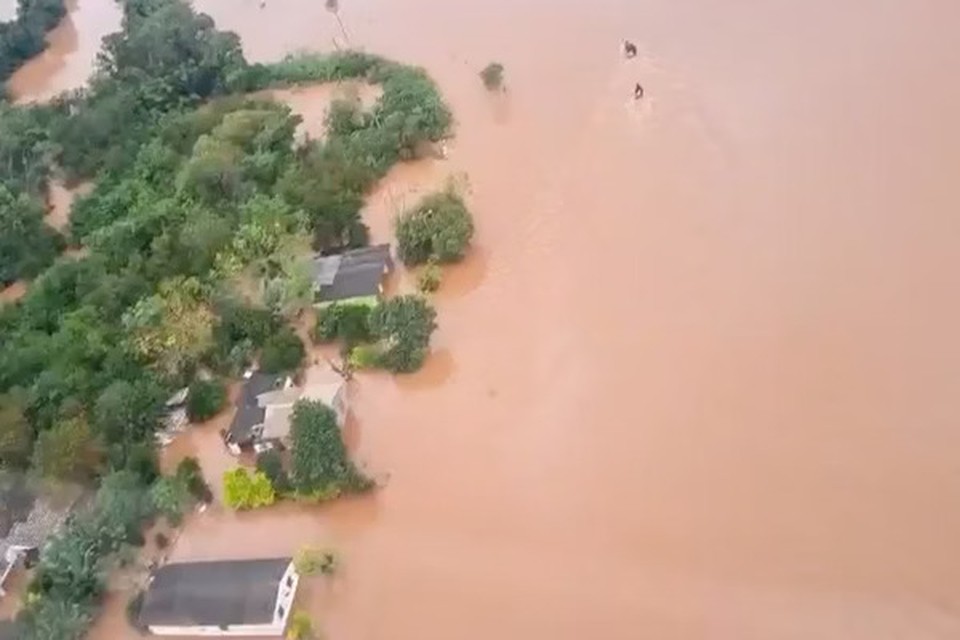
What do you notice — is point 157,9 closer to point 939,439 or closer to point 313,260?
point 313,260

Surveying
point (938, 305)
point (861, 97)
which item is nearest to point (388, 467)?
point (938, 305)

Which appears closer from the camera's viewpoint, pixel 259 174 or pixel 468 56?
pixel 259 174

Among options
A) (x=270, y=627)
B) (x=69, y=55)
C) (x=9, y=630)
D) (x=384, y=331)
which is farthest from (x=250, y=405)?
(x=69, y=55)

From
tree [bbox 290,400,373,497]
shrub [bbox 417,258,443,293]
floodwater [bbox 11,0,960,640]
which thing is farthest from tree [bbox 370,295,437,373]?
tree [bbox 290,400,373,497]

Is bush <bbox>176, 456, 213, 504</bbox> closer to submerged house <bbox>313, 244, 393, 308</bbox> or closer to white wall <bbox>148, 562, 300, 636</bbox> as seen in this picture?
white wall <bbox>148, 562, 300, 636</bbox>

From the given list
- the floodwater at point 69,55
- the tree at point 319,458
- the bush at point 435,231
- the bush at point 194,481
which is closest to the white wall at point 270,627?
the tree at point 319,458

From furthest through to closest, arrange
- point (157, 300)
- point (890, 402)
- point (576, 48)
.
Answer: point (576, 48), point (157, 300), point (890, 402)

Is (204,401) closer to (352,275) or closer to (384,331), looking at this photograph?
(384,331)
